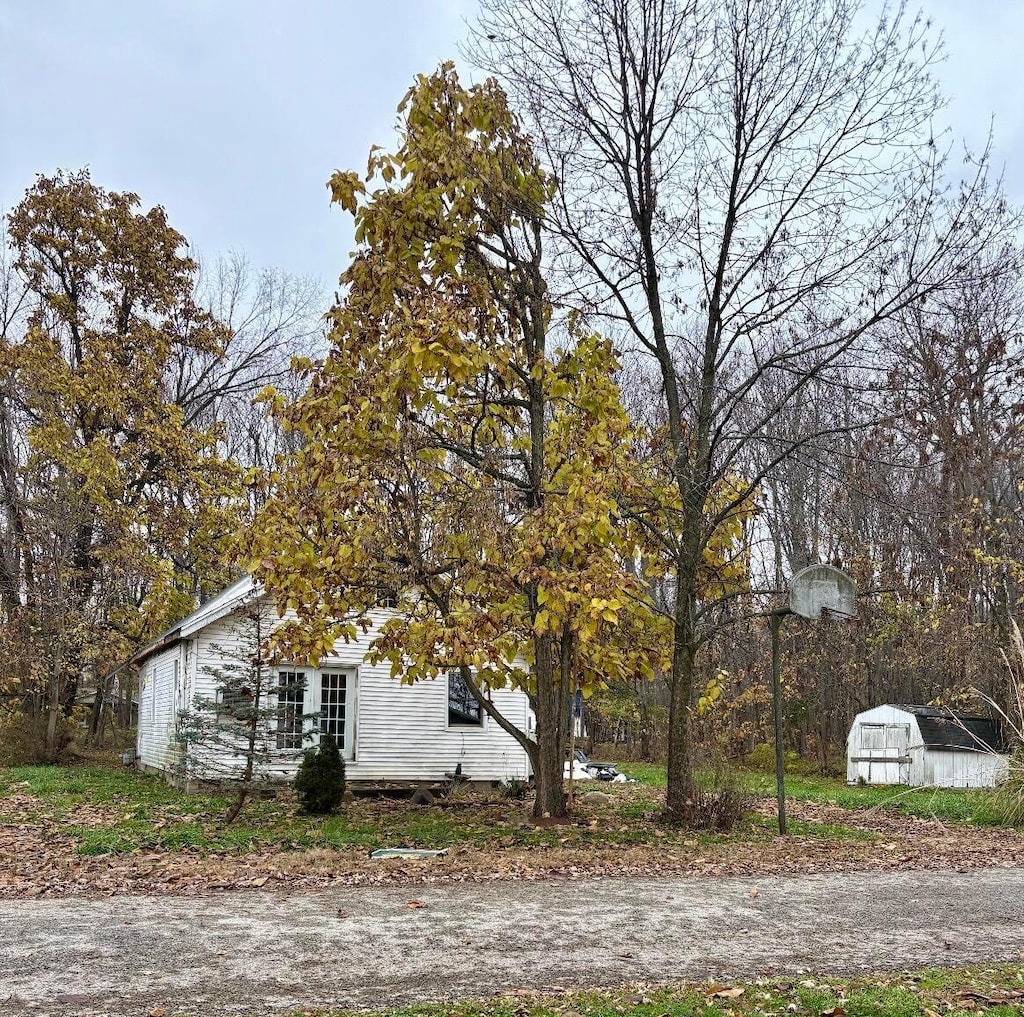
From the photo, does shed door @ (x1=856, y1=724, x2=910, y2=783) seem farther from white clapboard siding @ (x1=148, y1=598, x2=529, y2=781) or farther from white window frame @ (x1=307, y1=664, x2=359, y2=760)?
white window frame @ (x1=307, y1=664, x2=359, y2=760)

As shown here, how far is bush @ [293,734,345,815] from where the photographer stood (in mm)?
13188

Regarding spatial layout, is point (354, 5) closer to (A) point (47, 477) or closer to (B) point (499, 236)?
(B) point (499, 236)

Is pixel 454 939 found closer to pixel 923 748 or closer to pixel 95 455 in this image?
pixel 923 748

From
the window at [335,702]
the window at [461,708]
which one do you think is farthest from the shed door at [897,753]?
the window at [335,702]

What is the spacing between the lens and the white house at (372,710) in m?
16.5

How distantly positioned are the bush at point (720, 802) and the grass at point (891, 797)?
0.34m

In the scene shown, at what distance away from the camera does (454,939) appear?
600 centimetres

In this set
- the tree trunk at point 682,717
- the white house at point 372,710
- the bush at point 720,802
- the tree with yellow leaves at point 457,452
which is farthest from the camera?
the white house at point 372,710

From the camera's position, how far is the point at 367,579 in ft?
35.9

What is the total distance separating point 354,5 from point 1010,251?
27.5 feet

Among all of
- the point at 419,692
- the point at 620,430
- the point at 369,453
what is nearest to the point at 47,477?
the point at 419,692

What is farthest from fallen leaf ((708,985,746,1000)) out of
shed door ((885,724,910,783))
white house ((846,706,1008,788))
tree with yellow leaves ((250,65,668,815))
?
shed door ((885,724,910,783))

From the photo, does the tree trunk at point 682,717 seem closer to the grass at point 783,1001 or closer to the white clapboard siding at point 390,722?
the white clapboard siding at point 390,722

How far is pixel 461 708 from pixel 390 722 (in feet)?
4.63
